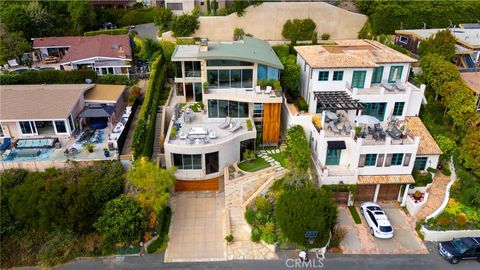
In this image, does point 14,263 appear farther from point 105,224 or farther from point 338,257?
point 338,257

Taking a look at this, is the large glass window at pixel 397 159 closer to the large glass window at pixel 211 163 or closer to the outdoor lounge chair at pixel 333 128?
the outdoor lounge chair at pixel 333 128

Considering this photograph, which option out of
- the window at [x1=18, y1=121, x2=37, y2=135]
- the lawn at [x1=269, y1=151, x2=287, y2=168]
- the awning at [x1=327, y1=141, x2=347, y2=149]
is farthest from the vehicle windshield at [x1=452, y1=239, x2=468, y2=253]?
the window at [x1=18, y1=121, x2=37, y2=135]

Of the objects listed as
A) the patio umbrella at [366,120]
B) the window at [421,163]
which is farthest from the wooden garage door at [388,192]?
the patio umbrella at [366,120]

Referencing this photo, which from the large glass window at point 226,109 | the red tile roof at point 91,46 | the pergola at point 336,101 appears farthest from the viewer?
the red tile roof at point 91,46

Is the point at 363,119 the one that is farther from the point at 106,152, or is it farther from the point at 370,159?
the point at 106,152

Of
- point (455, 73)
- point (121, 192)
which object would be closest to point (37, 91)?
point (121, 192)

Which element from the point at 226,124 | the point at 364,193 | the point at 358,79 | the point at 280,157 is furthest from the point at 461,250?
the point at 226,124
